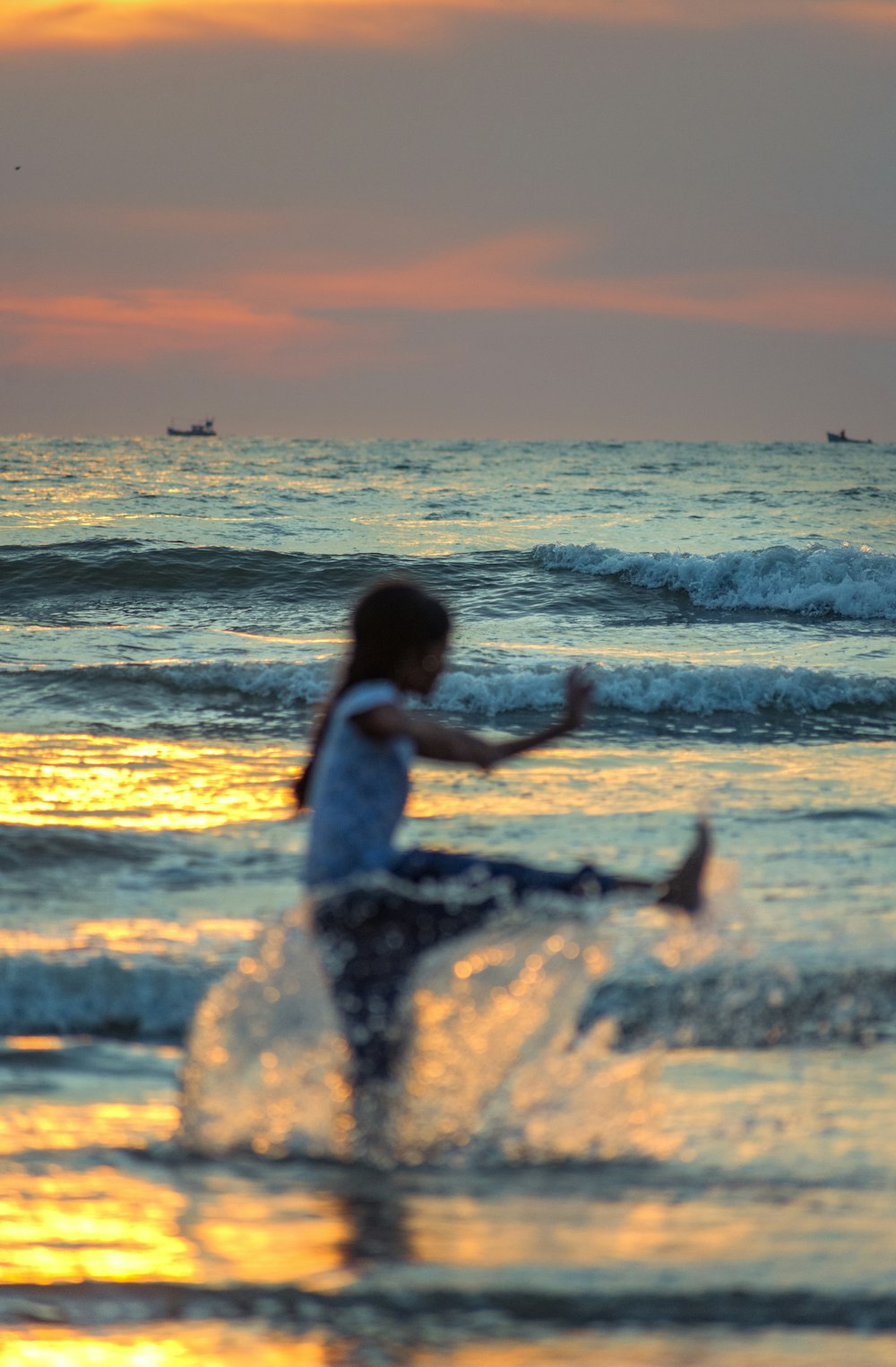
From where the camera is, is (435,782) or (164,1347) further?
(435,782)

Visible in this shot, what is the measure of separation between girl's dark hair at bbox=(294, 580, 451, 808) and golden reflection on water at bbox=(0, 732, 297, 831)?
4417mm

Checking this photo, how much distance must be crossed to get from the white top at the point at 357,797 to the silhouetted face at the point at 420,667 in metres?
0.07

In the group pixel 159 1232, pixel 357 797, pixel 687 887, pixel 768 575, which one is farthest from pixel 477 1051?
pixel 768 575

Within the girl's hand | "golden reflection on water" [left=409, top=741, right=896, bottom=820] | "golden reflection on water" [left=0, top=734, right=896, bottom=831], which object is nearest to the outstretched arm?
the girl's hand

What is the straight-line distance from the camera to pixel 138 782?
30.3ft

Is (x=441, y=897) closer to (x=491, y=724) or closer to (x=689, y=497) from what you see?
(x=491, y=724)

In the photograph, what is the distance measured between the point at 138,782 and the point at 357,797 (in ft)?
18.9

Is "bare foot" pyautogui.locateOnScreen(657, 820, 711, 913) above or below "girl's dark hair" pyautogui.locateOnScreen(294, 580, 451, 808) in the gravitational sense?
below

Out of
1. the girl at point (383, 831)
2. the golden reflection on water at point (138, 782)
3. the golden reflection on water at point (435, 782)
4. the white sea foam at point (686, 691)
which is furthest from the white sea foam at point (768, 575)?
the girl at point (383, 831)

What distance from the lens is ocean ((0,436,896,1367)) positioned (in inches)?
128

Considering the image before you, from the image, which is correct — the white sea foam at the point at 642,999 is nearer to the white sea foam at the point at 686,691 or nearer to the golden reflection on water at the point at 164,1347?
the golden reflection on water at the point at 164,1347

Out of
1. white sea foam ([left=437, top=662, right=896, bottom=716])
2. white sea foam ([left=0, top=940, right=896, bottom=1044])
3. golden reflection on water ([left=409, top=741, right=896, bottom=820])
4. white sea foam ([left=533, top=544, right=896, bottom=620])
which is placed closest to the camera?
white sea foam ([left=0, top=940, right=896, bottom=1044])

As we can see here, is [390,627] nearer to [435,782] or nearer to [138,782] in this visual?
[435,782]

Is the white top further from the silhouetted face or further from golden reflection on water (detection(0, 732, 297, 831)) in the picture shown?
golden reflection on water (detection(0, 732, 297, 831))
